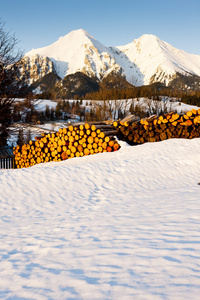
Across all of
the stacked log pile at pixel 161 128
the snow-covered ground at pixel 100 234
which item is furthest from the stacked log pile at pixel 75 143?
the snow-covered ground at pixel 100 234

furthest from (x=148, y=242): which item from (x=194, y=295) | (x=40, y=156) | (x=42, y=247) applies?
(x=40, y=156)

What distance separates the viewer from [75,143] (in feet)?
28.8

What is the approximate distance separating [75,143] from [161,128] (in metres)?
3.56

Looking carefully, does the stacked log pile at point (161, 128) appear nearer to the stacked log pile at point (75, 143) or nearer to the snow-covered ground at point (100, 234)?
the stacked log pile at point (75, 143)

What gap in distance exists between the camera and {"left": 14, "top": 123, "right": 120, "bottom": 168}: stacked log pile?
27.7 feet

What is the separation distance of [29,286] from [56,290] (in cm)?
25

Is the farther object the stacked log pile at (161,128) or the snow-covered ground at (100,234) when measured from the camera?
the stacked log pile at (161,128)

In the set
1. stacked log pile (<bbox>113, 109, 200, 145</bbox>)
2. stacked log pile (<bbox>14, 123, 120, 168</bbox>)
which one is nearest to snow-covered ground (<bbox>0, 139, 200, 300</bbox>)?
stacked log pile (<bbox>14, 123, 120, 168</bbox>)

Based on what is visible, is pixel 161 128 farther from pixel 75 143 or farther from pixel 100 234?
pixel 100 234

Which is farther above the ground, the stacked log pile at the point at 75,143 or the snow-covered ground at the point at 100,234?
the stacked log pile at the point at 75,143

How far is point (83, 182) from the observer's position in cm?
556

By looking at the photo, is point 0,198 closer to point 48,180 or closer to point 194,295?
point 48,180

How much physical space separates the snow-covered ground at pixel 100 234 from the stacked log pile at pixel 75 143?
2.49 m

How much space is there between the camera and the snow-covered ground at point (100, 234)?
167cm
